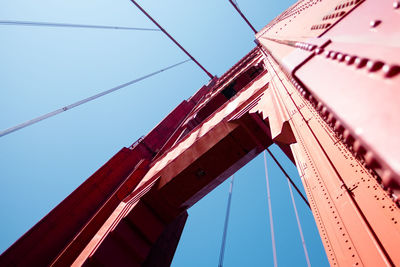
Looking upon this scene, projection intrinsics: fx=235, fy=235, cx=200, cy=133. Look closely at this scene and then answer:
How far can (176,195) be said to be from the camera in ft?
18.3

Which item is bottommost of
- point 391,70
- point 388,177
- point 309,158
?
point 309,158

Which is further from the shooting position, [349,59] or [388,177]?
[349,59]

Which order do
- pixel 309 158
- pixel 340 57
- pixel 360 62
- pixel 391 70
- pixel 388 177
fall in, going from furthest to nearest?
pixel 309 158, pixel 340 57, pixel 360 62, pixel 391 70, pixel 388 177

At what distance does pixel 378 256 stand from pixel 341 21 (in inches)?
50.9

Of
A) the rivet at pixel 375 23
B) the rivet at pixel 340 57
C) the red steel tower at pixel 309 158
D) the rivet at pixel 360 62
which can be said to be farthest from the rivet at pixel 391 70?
the rivet at pixel 375 23

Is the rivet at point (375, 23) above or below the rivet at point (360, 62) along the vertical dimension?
above

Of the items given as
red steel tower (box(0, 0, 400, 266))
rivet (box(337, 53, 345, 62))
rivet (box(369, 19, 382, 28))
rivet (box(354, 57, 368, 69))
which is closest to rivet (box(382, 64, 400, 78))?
red steel tower (box(0, 0, 400, 266))

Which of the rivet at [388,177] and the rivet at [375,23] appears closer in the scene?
the rivet at [388,177]

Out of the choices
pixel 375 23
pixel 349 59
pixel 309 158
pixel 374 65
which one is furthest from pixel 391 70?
pixel 309 158

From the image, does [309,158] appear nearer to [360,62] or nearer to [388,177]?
[360,62]

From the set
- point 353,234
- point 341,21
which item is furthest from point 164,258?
point 341,21

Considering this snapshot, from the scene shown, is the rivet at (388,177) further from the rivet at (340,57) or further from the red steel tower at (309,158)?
the rivet at (340,57)

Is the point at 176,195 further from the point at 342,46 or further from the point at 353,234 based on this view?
the point at 342,46

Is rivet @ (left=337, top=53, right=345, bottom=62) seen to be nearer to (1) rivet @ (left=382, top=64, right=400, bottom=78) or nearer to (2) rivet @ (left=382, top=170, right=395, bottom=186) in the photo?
(1) rivet @ (left=382, top=64, right=400, bottom=78)
